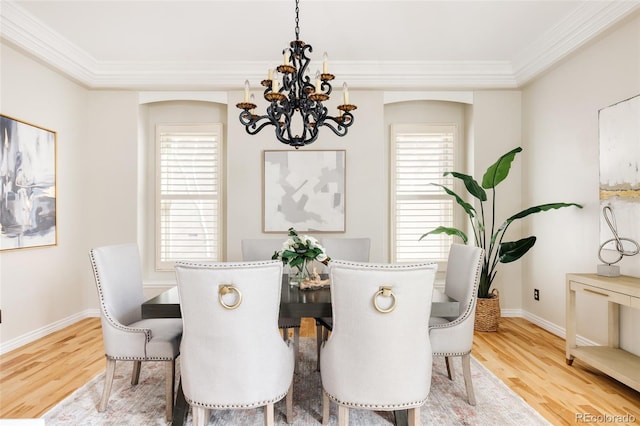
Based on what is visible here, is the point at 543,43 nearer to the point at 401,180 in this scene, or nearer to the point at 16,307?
the point at 401,180

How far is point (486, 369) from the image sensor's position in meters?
3.04

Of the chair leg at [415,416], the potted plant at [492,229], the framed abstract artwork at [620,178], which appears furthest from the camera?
the potted plant at [492,229]

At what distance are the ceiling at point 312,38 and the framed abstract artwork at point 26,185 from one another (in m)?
0.73

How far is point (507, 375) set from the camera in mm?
2920

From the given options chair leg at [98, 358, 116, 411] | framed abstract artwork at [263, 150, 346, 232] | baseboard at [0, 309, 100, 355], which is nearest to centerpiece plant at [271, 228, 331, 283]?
chair leg at [98, 358, 116, 411]

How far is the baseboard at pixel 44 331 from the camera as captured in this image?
345 cm

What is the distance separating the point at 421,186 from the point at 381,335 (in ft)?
11.2

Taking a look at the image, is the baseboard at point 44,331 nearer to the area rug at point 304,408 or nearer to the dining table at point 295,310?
the area rug at point 304,408

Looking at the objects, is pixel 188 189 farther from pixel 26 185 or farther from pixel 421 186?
pixel 421 186

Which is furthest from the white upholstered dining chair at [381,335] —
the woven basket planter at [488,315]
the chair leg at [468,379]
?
the woven basket planter at [488,315]

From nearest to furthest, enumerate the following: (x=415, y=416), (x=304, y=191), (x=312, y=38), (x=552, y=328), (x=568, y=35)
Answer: (x=415, y=416) < (x=568, y=35) < (x=312, y=38) < (x=552, y=328) < (x=304, y=191)

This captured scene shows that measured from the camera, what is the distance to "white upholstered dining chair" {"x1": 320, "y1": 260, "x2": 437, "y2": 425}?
177 cm

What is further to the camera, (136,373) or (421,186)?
(421,186)

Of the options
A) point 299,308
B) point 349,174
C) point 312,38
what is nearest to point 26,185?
point 312,38
